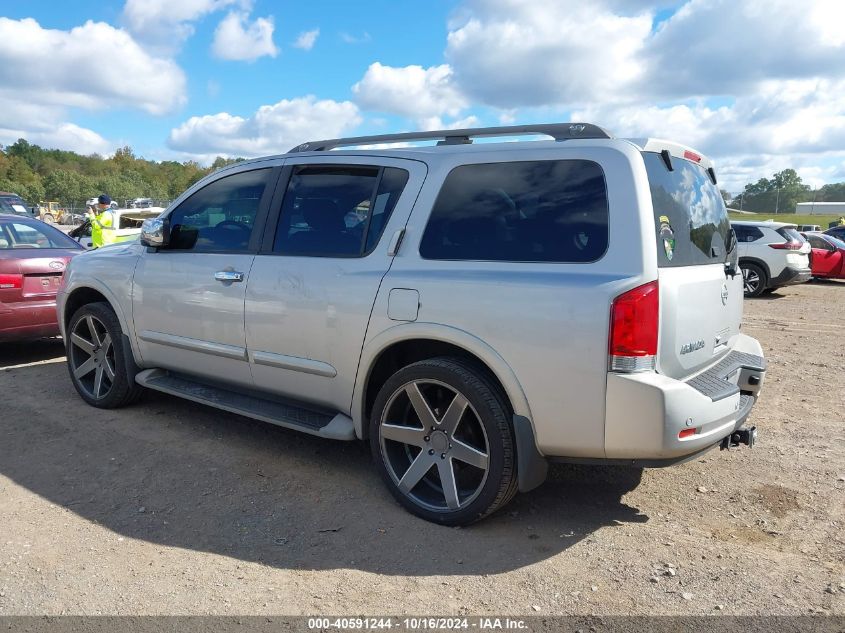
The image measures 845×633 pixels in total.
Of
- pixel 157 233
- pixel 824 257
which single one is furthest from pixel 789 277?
pixel 157 233

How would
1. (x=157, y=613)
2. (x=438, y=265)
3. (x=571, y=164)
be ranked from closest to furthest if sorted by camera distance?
(x=157, y=613) < (x=571, y=164) < (x=438, y=265)

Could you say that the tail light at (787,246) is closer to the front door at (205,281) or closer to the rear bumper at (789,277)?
the rear bumper at (789,277)

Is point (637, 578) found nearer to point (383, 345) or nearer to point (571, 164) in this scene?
point (383, 345)

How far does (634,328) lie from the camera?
2.91 meters

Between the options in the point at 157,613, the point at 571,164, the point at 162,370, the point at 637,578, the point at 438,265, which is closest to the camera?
the point at 157,613

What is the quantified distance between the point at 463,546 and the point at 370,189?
200 centimetres

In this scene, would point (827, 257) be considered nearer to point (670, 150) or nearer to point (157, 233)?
point (670, 150)

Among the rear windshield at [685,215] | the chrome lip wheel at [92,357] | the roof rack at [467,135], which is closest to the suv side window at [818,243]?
the rear windshield at [685,215]

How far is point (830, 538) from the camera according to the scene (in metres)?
3.37

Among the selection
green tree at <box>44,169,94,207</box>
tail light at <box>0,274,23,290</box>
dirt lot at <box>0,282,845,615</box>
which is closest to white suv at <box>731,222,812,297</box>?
dirt lot at <box>0,282,845,615</box>

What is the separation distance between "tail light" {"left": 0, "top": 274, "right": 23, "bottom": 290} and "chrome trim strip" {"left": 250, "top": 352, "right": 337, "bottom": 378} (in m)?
3.80

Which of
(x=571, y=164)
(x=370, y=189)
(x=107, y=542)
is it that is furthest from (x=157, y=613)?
(x=571, y=164)

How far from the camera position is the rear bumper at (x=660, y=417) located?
292 cm

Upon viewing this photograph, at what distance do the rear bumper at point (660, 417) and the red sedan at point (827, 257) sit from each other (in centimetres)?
1616
